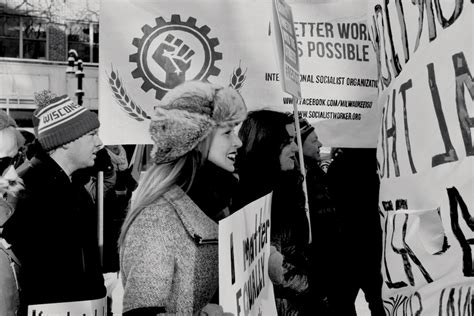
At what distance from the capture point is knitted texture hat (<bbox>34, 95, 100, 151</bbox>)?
3.11 m

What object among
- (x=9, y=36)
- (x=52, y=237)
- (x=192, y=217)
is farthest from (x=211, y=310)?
(x=9, y=36)

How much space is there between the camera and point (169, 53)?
394 centimetres

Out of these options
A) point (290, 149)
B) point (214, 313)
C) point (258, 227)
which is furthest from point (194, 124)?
point (290, 149)

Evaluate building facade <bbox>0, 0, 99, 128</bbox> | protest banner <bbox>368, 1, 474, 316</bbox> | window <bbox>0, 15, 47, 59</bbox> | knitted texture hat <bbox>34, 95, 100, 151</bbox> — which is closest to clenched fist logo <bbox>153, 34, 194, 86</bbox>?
knitted texture hat <bbox>34, 95, 100, 151</bbox>

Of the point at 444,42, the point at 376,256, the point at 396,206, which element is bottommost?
the point at 376,256

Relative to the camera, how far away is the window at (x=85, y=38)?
67.0 feet

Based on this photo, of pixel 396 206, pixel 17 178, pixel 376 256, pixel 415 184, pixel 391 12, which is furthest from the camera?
pixel 376 256

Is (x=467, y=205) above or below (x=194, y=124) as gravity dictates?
below

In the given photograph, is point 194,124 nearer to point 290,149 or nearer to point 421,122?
point 421,122

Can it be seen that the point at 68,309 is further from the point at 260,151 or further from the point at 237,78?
the point at 237,78

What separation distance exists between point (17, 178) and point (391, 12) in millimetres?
1894

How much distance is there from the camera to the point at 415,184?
169cm

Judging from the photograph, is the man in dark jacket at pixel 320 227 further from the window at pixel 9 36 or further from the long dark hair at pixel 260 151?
the window at pixel 9 36

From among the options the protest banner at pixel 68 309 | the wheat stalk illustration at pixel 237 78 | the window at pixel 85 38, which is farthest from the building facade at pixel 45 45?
the protest banner at pixel 68 309
